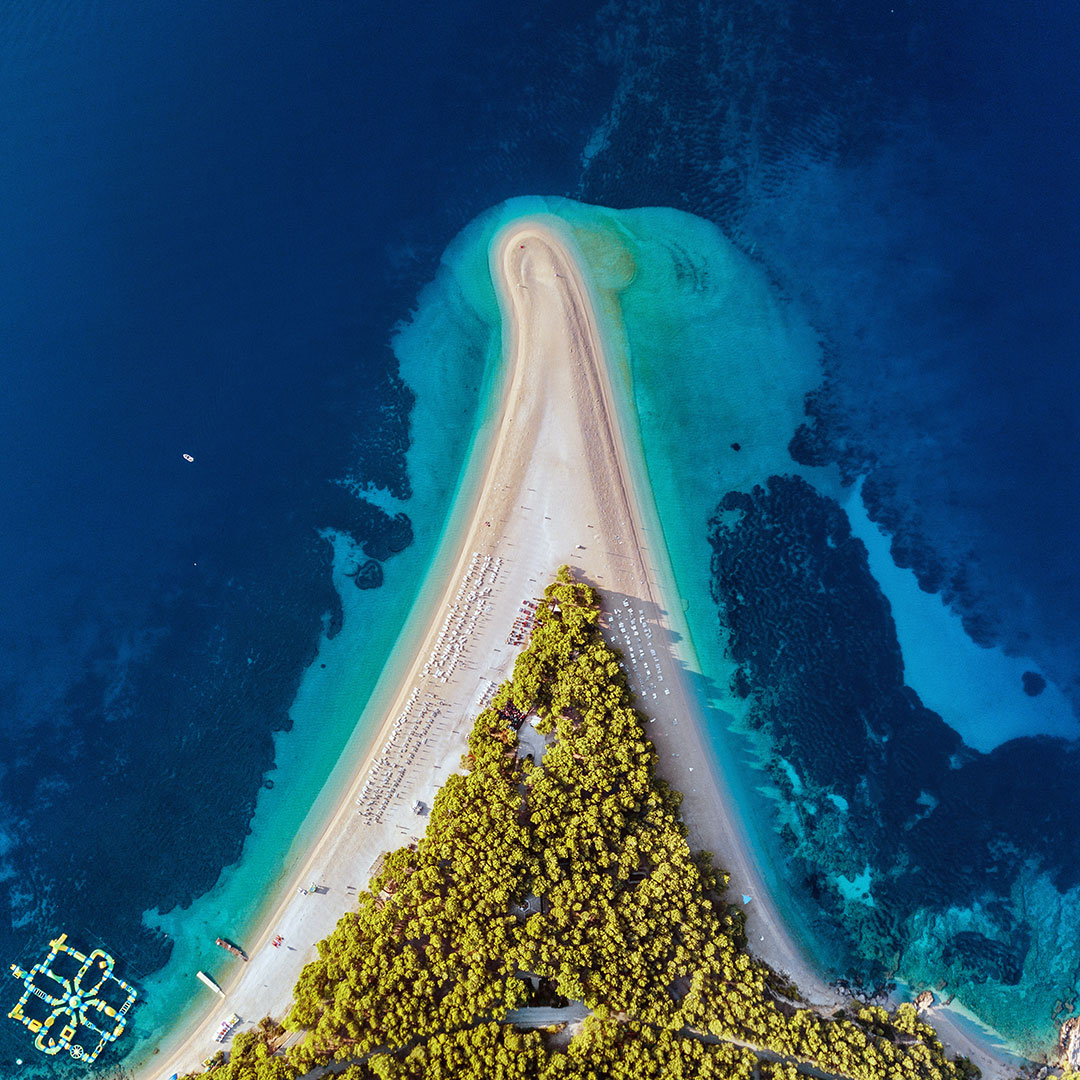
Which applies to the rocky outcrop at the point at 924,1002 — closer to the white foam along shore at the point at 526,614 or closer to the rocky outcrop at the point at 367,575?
the white foam along shore at the point at 526,614

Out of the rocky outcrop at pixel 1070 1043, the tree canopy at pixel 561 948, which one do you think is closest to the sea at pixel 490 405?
the rocky outcrop at pixel 1070 1043

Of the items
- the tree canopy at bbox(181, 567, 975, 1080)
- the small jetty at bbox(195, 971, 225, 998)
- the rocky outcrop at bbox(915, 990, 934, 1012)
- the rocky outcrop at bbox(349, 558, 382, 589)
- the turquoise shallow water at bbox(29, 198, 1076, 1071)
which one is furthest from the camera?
the rocky outcrop at bbox(349, 558, 382, 589)

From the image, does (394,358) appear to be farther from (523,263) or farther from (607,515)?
(607,515)

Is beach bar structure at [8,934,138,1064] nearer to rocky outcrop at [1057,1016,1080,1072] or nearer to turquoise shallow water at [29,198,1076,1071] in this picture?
turquoise shallow water at [29,198,1076,1071]

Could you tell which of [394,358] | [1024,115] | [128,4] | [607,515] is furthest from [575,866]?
[128,4]

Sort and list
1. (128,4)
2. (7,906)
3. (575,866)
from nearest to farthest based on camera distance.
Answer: (575,866), (7,906), (128,4)

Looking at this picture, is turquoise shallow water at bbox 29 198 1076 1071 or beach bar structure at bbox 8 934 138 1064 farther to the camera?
turquoise shallow water at bbox 29 198 1076 1071

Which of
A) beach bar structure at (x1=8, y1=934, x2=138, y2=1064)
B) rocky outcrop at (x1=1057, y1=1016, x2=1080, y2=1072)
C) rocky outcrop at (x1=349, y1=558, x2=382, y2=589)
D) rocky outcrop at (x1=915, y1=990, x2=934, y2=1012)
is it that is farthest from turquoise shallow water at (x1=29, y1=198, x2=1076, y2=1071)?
A: beach bar structure at (x1=8, y1=934, x2=138, y2=1064)
